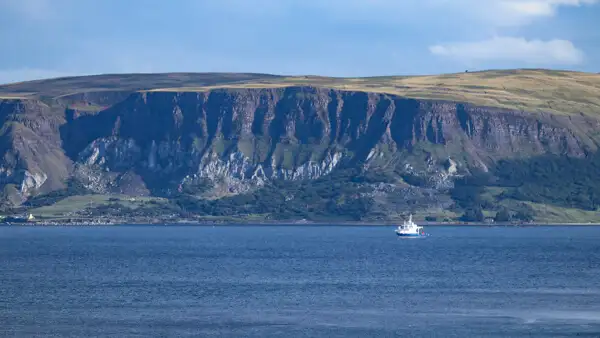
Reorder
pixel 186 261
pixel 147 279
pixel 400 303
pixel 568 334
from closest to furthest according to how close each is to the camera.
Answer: pixel 568 334 < pixel 400 303 < pixel 147 279 < pixel 186 261

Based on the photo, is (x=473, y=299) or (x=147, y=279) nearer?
Answer: (x=473, y=299)

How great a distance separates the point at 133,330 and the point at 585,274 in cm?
7424

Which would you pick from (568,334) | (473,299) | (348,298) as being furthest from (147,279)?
(568,334)

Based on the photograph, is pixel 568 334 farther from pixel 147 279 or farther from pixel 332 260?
pixel 332 260

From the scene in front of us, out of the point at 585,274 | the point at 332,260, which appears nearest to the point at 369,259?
the point at 332,260

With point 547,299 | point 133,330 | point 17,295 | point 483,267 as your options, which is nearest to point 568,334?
point 547,299

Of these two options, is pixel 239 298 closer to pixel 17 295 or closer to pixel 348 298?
pixel 348 298

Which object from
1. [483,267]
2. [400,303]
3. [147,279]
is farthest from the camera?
[483,267]

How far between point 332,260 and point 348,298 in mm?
65697

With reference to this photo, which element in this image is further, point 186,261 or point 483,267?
point 186,261

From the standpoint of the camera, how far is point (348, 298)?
4811 inches

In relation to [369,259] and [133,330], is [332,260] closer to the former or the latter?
[369,259]

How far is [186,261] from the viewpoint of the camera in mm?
186750

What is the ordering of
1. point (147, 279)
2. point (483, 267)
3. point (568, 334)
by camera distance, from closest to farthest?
point (568, 334) → point (147, 279) → point (483, 267)
